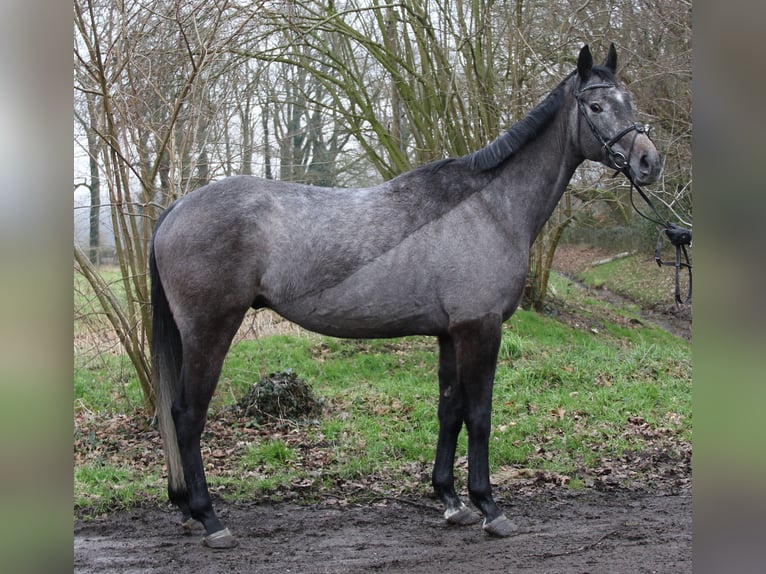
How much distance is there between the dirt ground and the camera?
3.48 metres

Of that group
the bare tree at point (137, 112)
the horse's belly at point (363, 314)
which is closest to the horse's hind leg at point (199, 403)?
the horse's belly at point (363, 314)

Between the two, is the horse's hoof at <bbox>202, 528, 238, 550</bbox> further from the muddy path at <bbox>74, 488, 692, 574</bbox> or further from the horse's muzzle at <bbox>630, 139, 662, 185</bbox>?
the horse's muzzle at <bbox>630, 139, 662, 185</bbox>

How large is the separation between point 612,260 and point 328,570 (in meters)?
15.0

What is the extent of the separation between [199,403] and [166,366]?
1.23 feet

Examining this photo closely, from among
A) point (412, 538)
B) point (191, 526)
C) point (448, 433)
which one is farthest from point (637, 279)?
point (191, 526)

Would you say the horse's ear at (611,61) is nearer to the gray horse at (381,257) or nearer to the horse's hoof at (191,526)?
the gray horse at (381,257)

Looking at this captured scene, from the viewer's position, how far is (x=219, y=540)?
3729 mm

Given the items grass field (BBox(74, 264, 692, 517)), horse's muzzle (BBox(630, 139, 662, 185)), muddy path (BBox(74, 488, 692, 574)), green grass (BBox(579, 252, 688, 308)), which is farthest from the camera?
green grass (BBox(579, 252, 688, 308))

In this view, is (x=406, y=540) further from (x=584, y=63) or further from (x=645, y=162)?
(x=584, y=63)

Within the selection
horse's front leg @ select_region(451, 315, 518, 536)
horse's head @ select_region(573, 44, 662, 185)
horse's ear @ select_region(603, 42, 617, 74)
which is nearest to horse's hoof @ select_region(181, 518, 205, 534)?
horse's front leg @ select_region(451, 315, 518, 536)

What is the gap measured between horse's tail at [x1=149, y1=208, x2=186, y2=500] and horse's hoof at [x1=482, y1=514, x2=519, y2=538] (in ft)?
5.99

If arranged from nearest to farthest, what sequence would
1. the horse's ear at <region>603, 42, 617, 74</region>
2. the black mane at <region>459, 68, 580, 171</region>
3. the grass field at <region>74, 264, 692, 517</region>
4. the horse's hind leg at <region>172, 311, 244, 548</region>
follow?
the horse's hind leg at <region>172, 311, 244, 548</region>, the horse's ear at <region>603, 42, 617, 74</region>, the black mane at <region>459, 68, 580, 171</region>, the grass field at <region>74, 264, 692, 517</region>
